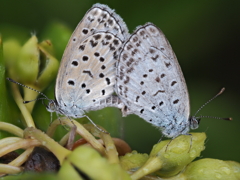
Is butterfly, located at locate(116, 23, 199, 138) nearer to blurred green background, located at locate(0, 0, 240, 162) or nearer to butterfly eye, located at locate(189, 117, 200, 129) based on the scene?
butterfly eye, located at locate(189, 117, 200, 129)

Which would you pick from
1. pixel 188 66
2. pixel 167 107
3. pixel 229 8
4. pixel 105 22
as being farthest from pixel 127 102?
pixel 229 8

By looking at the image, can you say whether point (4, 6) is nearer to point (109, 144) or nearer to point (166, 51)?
point (166, 51)

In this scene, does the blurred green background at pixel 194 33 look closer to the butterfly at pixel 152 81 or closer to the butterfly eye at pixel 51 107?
the butterfly at pixel 152 81

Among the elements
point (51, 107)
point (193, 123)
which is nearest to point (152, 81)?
point (193, 123)

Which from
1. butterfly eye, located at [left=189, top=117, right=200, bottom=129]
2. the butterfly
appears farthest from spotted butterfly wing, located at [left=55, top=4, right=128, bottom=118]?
butterfly eye, located at [left=189, top=117, right=200, bottom=129]

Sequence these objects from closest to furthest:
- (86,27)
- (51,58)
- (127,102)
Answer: (51,58) < (86,27) < (127,102)

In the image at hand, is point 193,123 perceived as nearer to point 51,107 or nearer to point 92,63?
point 92,63
